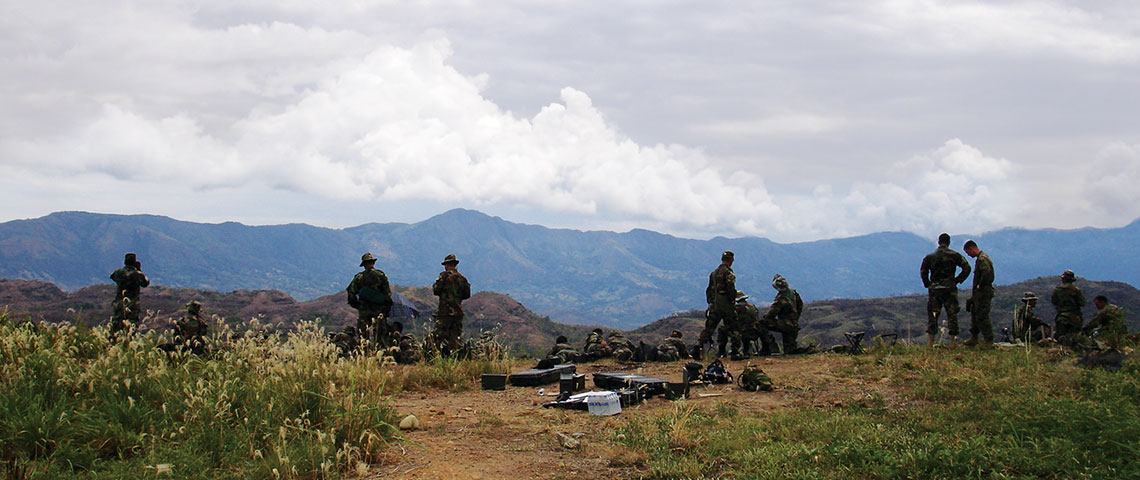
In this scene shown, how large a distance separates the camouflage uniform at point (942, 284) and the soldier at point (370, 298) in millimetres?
11040

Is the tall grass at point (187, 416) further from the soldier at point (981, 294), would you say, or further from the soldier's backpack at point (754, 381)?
the soldier at point (981, 294)

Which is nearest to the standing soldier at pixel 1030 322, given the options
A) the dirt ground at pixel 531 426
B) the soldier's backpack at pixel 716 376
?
the dirt ground at pixel 531 426

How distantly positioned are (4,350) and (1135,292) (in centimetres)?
11340

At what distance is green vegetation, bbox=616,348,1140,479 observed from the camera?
18.1 ft

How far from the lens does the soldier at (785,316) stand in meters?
15.5

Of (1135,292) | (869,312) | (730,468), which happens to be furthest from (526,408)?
(1135,292)

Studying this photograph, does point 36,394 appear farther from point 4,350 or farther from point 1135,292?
point 1135,292

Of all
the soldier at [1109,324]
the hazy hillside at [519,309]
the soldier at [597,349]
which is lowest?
the hazy hillside at [519,309]

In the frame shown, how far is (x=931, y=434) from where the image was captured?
6.53 meters

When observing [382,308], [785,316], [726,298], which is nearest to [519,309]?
[785,316]

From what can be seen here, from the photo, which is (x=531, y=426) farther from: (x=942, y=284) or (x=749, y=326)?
(x=942, y=284)

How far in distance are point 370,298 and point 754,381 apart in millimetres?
8094

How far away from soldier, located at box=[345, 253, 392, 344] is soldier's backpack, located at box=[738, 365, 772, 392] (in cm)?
742

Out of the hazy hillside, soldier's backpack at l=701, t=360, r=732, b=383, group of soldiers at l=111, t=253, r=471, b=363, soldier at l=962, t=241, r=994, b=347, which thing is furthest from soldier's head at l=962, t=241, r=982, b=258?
the hazy hillside
